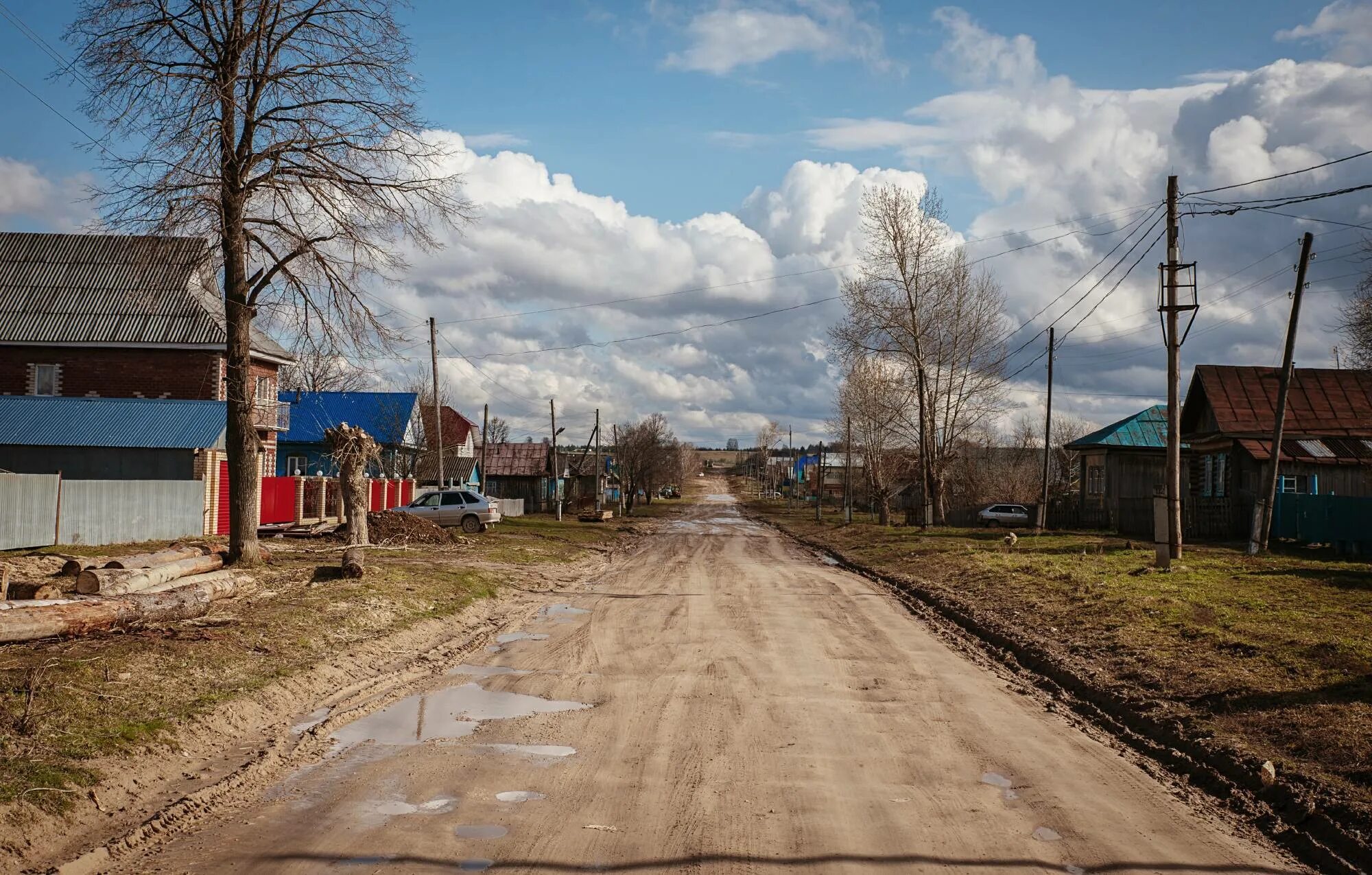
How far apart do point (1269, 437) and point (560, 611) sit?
89.3 feet

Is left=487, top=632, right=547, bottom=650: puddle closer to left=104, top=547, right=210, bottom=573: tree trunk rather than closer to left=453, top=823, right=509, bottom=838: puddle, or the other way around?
left=104, top=547, right=210, bottom=573: tree trunk

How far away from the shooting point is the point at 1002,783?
7.38 metres

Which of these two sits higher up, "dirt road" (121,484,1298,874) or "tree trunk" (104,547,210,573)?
"tree trunk" (104,547,210,573)

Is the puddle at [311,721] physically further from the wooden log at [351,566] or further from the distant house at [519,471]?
the distant house at [519,471]

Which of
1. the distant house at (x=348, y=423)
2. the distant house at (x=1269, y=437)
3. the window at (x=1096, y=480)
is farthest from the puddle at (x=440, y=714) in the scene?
the distant house at (x=348, y=423)

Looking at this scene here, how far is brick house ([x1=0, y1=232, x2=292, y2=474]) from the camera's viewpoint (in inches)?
1446

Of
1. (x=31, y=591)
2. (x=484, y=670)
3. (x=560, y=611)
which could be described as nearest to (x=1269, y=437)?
(x=560, y=611)

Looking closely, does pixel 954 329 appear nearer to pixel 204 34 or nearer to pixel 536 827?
pixel 204 34

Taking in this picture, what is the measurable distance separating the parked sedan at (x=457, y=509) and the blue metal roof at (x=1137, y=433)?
26.2 meters

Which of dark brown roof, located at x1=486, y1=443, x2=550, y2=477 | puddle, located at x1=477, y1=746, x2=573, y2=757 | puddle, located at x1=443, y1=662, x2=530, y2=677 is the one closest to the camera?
puddle, located at x1=477, y1=746, x2=573, y2=757

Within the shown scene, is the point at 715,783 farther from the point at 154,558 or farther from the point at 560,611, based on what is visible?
the point at 154,558

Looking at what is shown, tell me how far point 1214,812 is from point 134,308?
39601 millimetres

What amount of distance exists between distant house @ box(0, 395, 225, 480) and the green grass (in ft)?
67.5

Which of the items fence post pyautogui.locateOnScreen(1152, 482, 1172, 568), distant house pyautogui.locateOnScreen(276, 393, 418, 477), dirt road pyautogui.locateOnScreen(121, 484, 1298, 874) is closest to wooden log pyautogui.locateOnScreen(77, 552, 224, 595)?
dirt road pyautogui.locateOnScreen(121, 484, 1298, 874)
